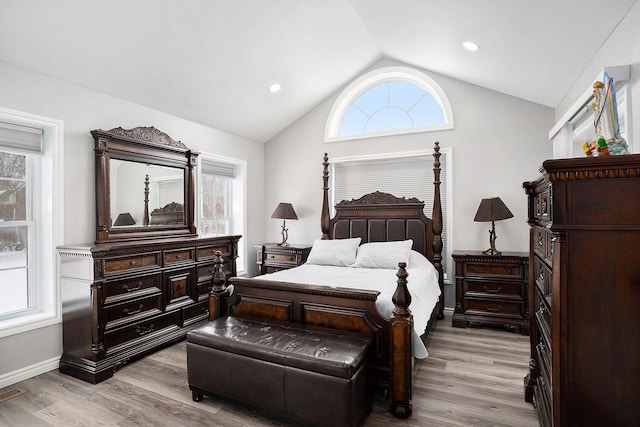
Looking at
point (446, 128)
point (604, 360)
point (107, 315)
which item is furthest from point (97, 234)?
point (446, 128)

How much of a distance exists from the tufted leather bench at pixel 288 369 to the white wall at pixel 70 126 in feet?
4.99

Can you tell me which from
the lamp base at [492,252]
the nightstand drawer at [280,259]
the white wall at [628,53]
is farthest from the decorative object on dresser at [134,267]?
the white wall at [628,53]

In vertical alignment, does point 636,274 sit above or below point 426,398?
above

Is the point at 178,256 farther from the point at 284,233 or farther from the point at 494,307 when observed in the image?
the point at 494,307

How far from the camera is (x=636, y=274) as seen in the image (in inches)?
49.1

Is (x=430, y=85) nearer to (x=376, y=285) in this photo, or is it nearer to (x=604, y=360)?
(x=376, y=285)

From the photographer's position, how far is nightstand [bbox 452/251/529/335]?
3738 mm

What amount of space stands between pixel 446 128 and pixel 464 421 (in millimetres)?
3437

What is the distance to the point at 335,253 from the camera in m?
4.02

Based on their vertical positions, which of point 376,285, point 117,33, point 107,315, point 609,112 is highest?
point 117,33

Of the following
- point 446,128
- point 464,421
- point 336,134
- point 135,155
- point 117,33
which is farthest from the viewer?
point 336,134

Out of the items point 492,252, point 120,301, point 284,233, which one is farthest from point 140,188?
point 492,252

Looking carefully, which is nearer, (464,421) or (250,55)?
(464,421)

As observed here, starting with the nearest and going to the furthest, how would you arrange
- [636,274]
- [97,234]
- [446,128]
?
[636,274], [97,234], [446,128]
